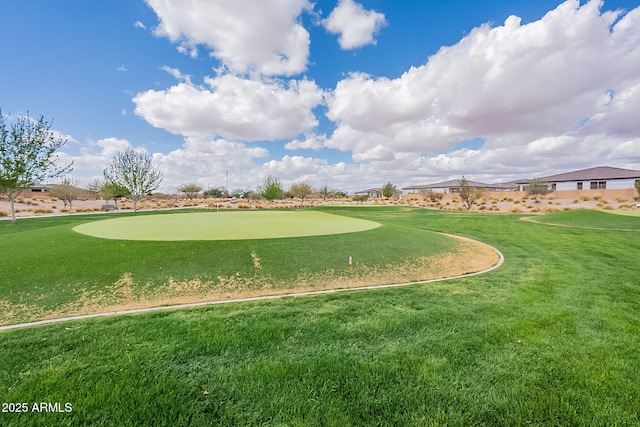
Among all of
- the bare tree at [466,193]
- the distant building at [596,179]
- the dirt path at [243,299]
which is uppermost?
the distant building at [596,179]

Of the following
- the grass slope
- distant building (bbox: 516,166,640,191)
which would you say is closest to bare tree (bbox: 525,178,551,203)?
distant building (bbox: 516,166,640,191)

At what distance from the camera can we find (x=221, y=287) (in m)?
6.41

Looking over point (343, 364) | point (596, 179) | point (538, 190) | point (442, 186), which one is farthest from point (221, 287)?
point (442, 186)

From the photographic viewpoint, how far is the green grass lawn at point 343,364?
2354 millimetres

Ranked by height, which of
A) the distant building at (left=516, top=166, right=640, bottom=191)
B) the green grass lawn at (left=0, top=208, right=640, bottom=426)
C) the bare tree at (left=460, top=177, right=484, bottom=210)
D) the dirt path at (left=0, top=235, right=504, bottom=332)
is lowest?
the dirt path at (left=0, top=235, right=504, bottom=332)

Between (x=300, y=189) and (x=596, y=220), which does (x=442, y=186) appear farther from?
(x=596, y=220)

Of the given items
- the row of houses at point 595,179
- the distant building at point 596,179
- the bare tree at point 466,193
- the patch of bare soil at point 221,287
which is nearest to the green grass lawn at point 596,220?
the patch of bare soil at point 221,287

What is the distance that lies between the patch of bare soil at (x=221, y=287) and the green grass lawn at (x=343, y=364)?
123cm

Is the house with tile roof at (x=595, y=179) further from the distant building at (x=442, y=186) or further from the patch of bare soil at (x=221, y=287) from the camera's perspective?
the patch of bare soil at (x=221, y=287)

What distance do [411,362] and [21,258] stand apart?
9.64 m

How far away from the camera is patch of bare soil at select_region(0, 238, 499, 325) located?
5.29 m

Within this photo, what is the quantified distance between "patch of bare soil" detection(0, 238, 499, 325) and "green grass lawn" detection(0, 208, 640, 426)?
1229mm

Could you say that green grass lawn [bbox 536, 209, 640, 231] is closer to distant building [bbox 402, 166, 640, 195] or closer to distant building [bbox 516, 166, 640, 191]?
distant building [bbox 402, 166, 640, 195]

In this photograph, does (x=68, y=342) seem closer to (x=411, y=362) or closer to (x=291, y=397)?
(x=291, y=397)
